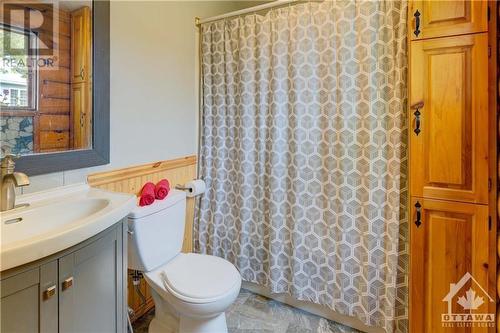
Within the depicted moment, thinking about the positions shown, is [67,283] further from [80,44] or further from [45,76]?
[80,44]

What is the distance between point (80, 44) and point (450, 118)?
1.80 meters

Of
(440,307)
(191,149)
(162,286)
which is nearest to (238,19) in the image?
(191,149)

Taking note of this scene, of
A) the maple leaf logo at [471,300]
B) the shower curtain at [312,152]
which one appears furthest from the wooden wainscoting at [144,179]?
the maple leaf logo at [471,300]

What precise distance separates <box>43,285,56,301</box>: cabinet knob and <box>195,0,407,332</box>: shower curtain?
4.53 ft

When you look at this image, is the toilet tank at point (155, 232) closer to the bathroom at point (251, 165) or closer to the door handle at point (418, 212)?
the bathroom at point (251, 165)

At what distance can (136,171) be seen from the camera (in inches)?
71.3

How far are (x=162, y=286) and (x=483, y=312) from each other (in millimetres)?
1524

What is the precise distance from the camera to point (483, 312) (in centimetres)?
137

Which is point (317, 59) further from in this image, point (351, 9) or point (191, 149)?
point (191, 149)

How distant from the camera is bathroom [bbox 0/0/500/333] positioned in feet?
3.96

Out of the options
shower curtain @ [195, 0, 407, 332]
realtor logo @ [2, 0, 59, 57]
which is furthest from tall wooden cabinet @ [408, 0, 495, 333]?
realtor logo @ [2, 0, 59, 57]

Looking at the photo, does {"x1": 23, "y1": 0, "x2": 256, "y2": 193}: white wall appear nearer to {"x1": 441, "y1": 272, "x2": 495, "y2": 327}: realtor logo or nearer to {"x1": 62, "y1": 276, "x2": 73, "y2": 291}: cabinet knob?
{"x1": 62, "y1": 276, "x2": 73, "y2": 291}: cabinet knob

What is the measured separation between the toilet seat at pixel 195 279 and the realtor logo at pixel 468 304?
103cm

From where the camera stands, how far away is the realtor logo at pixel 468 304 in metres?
1.36
